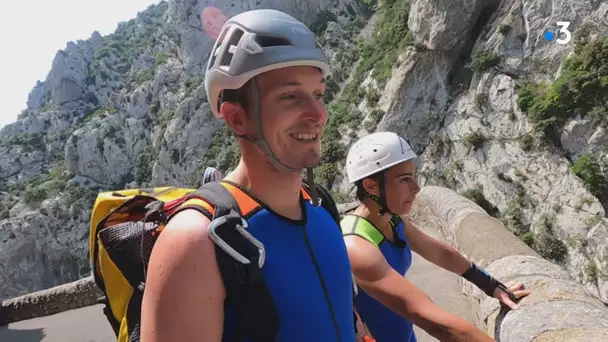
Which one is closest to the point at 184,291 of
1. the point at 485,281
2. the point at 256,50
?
the point at 256,50

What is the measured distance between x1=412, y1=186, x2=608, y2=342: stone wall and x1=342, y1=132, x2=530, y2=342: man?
15 cm

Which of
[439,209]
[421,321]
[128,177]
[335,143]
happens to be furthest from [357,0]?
[421,321]

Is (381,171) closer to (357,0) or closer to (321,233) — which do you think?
(321,233)

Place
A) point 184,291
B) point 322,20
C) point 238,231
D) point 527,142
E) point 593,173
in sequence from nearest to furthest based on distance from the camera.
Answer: point 184,291 < point 238,231 < point 593,173 < point 527,142 < point 322,20

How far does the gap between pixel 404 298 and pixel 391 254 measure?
1.48 ft

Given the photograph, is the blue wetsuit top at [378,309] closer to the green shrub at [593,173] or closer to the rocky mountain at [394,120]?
the rocky mountain at [394,120]

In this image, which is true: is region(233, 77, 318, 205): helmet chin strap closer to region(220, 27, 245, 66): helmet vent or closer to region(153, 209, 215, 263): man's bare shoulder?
region(220, 27, 245, 66): helmet vent

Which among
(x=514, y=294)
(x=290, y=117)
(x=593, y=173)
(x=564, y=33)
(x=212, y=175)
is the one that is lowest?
(x=593, y=173)

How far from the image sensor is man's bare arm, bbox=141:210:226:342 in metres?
0.88

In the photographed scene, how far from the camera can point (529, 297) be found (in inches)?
82.5

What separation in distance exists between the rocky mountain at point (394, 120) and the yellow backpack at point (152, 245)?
646 inches

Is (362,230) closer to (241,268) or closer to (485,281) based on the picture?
(485,281)

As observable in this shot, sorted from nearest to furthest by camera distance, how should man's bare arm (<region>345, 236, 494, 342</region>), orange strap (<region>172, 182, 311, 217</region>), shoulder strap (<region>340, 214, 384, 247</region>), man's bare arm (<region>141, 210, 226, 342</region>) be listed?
man's bare arm (<region>141, 210, 226, 342</region>) < orange strap (<region>172, 182, 311, 217</region>) < man's bare arm (<region>345, 236, 494, 342</region>) < shoulder strap (<region>340, 214, 384, 247</region>)

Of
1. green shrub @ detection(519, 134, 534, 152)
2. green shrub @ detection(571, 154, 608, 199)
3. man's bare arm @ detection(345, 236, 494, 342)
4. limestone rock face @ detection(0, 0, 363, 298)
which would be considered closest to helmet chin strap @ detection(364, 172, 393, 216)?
man's bare arm @ detection(345, 236, 494, 342)
